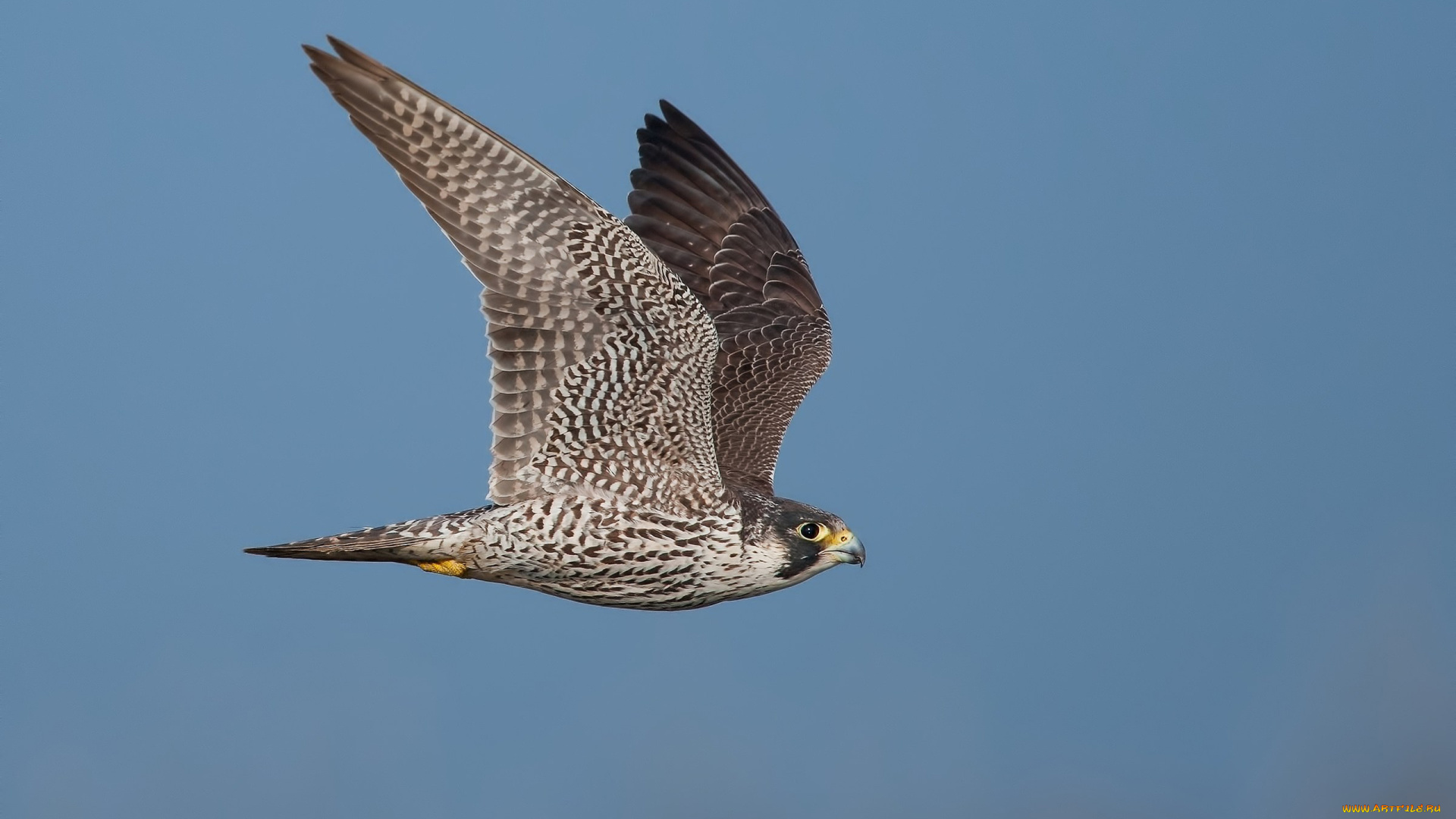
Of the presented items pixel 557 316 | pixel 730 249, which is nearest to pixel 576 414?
pixel 557 316

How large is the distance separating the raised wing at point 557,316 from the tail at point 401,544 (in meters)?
0.33

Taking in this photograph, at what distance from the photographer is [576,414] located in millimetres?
9281

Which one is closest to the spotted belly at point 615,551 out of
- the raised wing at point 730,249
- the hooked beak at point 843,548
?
the hooked beak at point 843,548

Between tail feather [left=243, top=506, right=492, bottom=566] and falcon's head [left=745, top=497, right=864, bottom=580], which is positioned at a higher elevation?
falcon's head [left=745, top=497, right=864, bottom=580]

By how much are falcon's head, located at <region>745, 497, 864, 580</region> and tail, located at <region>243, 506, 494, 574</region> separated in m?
1.75

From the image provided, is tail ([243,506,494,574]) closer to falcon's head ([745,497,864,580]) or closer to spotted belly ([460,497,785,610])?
spotted belly ([460,497,785,610])

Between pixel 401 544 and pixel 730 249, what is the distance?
4770mm

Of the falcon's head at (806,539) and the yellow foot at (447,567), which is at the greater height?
the falcon's head at (806,539)

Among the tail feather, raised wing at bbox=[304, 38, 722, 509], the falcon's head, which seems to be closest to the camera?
raised wing at bbox=[304, 38, 722, 509]

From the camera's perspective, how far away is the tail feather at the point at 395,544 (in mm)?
Answer: 8758

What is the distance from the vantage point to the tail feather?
8758 mm

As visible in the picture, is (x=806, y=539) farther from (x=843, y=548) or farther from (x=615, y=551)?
(x=615, y=551)

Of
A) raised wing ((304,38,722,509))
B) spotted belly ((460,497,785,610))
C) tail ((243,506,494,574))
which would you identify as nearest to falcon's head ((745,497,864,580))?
spotted belly ((460,497,785,610))

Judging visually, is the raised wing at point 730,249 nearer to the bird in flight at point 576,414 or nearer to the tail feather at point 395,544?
the bird in flight at point 576,414
